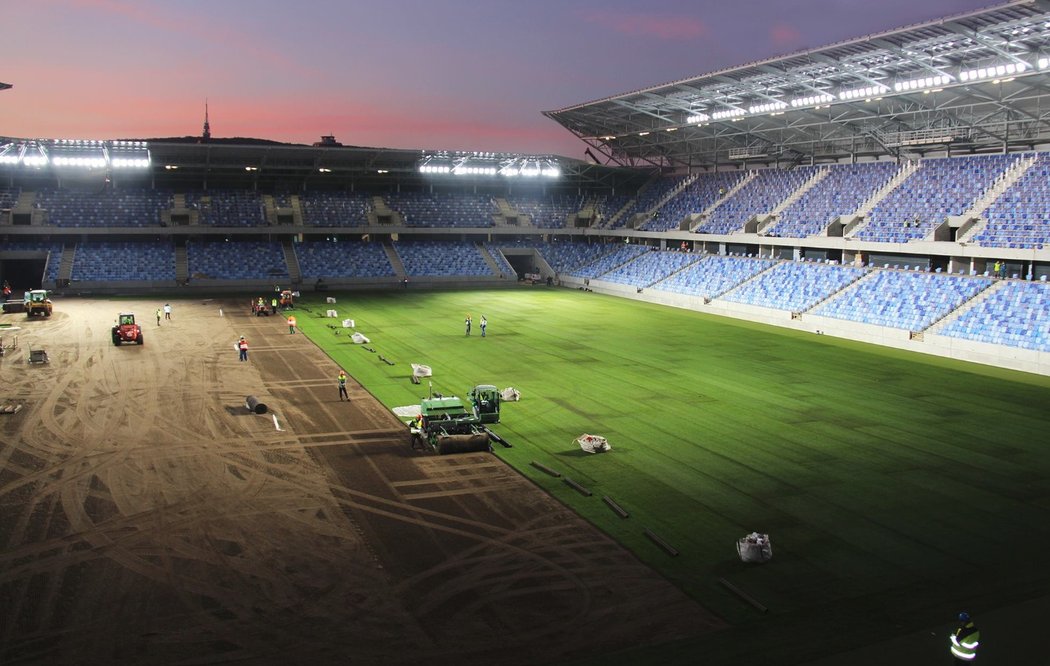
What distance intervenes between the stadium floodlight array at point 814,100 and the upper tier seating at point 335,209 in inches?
1802

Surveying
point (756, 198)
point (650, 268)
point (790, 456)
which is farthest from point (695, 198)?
point (790, 456)

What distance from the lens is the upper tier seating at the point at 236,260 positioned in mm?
73500

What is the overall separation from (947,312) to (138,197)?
7260 centimetres

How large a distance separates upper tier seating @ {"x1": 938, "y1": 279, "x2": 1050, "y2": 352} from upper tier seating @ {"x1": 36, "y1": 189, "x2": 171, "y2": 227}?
226 feet

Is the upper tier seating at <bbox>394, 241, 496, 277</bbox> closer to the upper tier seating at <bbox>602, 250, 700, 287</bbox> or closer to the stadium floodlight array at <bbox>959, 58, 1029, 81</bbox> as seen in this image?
the upper tier seating at <bbox>602, 250, 700, 287</bbox>

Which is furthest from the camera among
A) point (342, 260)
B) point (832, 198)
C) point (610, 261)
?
point (610, 261)

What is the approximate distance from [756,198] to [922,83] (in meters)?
25.5

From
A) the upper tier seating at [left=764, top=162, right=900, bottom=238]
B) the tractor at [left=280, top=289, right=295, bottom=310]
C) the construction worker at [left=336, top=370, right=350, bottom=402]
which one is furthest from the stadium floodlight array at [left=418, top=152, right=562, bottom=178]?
the construction worker at [left=336, top=370, right=350, bottom=402]

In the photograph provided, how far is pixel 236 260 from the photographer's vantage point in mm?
75562

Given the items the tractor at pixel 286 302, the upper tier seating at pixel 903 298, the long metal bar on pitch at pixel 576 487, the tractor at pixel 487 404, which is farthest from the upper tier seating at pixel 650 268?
the long metal bar on pitch at pixel 576 487

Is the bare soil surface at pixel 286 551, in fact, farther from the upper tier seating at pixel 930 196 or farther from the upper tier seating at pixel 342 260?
the upper tier seating at pixel 342 260

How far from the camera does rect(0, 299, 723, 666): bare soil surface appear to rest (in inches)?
523

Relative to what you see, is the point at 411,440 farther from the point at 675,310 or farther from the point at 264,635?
the point at 675,310

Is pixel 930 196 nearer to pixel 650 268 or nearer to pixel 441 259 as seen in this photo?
pixel 650 268
